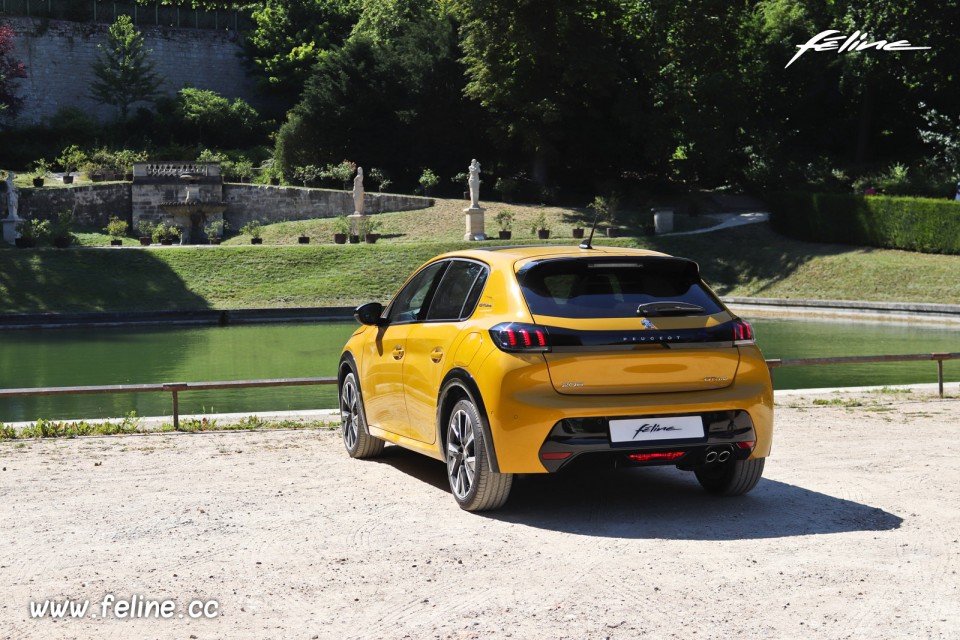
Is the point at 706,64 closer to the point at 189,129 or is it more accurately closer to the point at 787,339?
the point at 787,339

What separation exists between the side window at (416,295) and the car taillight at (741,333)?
81.7 inches

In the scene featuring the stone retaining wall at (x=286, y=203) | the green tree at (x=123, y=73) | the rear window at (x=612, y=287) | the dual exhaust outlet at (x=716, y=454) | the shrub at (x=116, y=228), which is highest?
the green tree at (x=123, y=73)

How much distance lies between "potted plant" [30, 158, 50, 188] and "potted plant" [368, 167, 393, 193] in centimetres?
1374

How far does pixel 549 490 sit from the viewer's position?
25.6 ft

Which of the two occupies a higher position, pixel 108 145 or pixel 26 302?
pixel 108 145

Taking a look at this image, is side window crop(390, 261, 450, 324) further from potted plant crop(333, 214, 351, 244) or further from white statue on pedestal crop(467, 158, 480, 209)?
white statue on pedestal crop(467, 158, 480, 209)

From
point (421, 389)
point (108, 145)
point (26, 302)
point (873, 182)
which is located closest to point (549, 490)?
point (421, 389)

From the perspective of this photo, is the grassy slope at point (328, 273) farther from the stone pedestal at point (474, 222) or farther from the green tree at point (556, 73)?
the green tree at point (556, 73)

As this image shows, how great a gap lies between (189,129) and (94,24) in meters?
13.1

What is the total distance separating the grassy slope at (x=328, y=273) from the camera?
107 feet

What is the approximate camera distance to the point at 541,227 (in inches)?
1693

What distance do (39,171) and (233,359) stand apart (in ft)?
127

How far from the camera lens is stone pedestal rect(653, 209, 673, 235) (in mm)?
42906

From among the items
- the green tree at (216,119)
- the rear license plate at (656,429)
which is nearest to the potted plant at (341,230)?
the green tree at (216,119)
